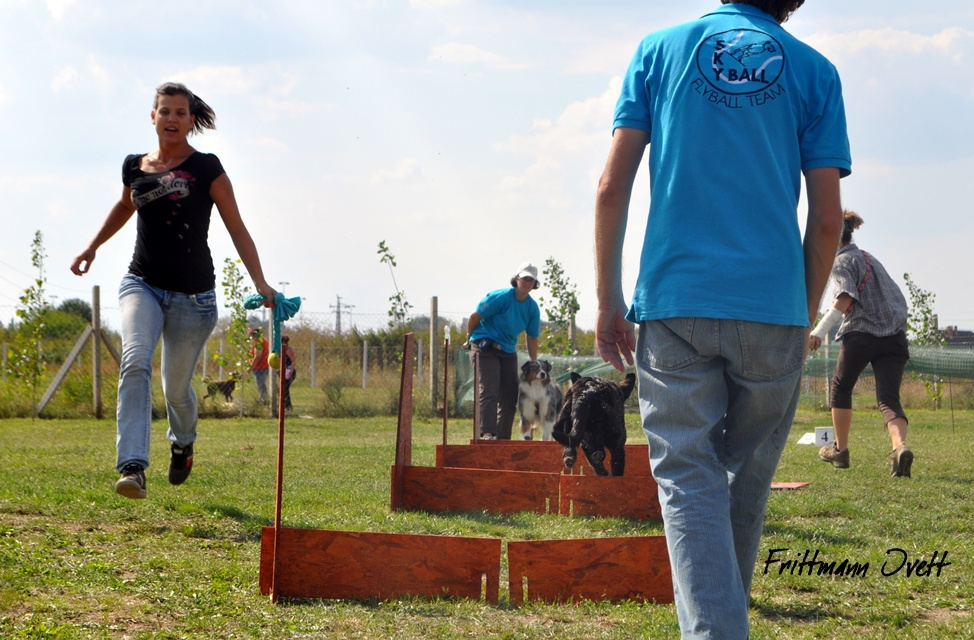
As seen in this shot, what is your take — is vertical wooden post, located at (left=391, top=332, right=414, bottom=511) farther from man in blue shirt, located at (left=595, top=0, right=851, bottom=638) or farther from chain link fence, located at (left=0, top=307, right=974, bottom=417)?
chain link fence, located at (left=0, top=307, right=974, bottom=417)

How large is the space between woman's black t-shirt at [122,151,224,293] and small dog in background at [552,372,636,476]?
9.26ft

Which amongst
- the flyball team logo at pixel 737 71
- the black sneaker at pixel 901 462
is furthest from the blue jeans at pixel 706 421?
the black sneaker at pixel 901 462

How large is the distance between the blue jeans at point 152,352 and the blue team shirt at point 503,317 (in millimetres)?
4553

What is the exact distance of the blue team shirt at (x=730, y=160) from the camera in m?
2.46

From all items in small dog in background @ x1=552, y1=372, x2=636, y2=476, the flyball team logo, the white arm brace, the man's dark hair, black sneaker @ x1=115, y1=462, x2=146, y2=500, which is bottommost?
black sneaker @ x1=115, y1=462, x2=146, y2=500

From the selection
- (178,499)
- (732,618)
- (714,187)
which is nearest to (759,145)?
(714,187)

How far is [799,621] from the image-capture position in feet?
12.1

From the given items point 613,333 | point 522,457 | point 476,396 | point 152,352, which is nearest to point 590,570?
point 613,333

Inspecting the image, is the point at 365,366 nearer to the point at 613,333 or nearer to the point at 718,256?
the point at 613,333

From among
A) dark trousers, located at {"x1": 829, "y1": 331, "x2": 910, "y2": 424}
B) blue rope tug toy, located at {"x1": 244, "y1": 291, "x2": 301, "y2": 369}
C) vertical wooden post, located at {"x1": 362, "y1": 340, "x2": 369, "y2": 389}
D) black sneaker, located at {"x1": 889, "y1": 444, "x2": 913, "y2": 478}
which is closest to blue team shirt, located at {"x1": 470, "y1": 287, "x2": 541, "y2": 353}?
dark trousers, located at {"x1": 829, "y1": 331, "x2": 910, "y2": 424}

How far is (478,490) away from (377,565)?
6.77 ft

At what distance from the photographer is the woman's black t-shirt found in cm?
489

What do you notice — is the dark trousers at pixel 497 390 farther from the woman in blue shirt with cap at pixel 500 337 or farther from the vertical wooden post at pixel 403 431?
the vertical wooden post at pixel 403 431

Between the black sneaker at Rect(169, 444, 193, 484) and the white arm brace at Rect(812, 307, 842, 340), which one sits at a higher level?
the white arm brace at Rect(812, 307, 842, 340)
